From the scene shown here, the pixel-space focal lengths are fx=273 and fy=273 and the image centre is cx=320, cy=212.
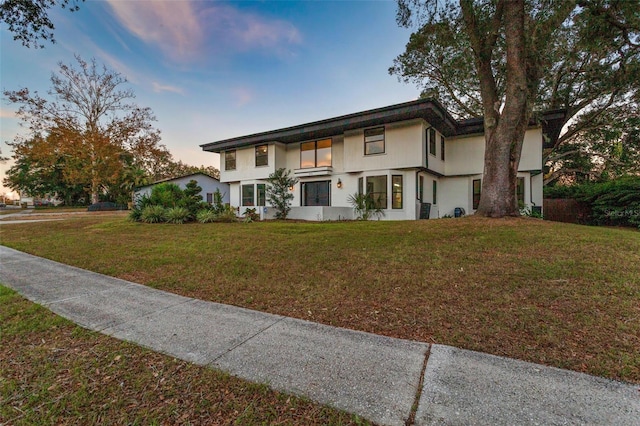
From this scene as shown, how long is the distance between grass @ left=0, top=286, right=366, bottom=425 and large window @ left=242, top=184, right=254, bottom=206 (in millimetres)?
14752

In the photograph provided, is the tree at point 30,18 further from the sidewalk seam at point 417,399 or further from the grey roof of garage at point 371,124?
the grey roof of garage at point 371,124

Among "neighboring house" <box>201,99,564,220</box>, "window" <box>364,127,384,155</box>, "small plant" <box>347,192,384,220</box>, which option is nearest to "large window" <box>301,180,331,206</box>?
"neighboring house" <box>201,99,564,220</box>

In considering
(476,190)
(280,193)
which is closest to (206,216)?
(280,193)

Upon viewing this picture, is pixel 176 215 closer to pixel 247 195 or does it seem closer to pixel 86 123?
pixel 247 195

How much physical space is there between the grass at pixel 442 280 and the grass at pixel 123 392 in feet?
4.31

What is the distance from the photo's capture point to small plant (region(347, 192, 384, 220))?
509 inches

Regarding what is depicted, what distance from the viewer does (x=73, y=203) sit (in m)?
42.5

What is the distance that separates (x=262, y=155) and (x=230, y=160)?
2.90 m

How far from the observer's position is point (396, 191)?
12727mm

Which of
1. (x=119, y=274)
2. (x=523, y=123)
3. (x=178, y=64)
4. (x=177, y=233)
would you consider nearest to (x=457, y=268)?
(x=119, y=274)

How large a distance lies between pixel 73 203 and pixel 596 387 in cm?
5724

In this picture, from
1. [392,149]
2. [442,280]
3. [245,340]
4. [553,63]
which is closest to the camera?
[245,340]

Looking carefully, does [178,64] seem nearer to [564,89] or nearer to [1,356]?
[1,356]

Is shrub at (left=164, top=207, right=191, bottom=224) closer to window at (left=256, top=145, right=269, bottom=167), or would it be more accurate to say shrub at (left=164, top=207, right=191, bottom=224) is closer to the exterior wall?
window at (left=256, top=145, right=269, bottom=167)
